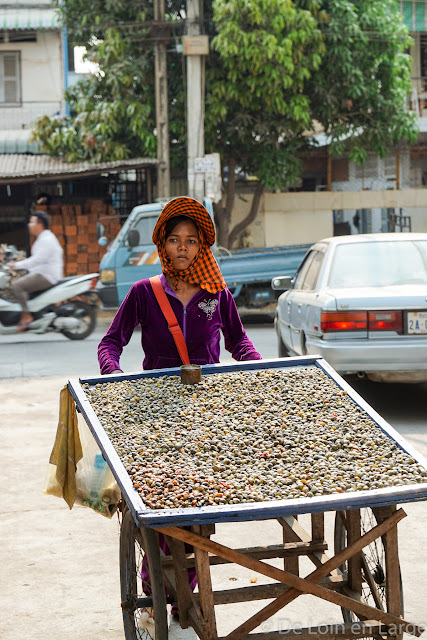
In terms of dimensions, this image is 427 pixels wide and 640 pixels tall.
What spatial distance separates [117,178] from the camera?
68.2ft

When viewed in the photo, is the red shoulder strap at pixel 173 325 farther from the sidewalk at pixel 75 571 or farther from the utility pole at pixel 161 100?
the utility pole at pixel 161 100

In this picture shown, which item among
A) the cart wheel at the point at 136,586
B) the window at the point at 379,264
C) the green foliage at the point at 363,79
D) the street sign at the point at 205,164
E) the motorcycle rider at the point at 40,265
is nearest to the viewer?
the cart wheel at the point at 136,586

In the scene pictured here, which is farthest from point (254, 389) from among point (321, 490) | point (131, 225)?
point (131, 225)

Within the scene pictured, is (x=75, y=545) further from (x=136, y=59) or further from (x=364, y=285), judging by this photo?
(x=136, y=59)

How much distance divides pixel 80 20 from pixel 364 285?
47.9ft

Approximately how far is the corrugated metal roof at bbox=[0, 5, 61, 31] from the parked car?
60.8 feet

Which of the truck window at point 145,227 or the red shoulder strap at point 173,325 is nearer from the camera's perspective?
the red shoulder strap at point 173,325

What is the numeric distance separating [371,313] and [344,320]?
22cm

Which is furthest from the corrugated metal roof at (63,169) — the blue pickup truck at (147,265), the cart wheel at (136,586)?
the cart wheel at (136,586)

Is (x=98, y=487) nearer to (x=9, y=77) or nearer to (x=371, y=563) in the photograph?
(x=371, y=563)

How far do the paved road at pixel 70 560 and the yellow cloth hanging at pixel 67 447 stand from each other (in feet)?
2.12

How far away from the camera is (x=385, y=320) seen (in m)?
7.30

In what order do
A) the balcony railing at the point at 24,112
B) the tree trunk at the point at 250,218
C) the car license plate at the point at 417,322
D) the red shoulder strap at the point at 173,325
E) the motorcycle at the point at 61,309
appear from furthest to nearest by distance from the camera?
1. the balcony railing at the point at 24,112
2. the tree trunk at the point at 250,218
3. the motorcycle at the point at 61,309
4. the car license plate at the point at 417,322
5. the red shoulder strap at the point at 173,325

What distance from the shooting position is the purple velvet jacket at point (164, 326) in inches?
145
